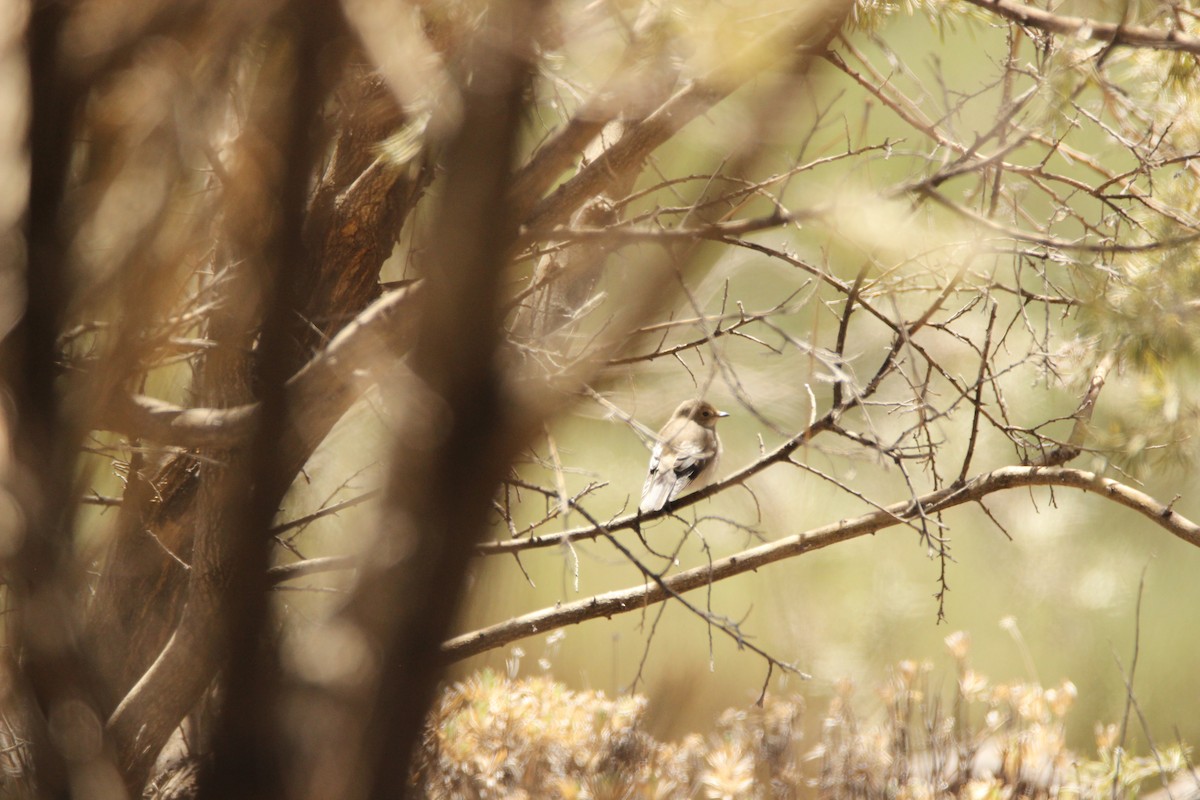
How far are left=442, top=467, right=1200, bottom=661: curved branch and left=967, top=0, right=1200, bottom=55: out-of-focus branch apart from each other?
102 cm

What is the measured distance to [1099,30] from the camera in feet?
5.30

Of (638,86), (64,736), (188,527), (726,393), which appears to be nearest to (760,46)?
(638,86)

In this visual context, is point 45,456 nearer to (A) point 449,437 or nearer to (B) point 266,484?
(B) point 266,484

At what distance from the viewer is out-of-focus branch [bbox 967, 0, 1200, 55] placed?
4.94 feet

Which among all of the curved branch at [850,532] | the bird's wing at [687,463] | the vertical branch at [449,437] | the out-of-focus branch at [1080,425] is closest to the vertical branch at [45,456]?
the vertical branch at [449,437]

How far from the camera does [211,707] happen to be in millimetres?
840

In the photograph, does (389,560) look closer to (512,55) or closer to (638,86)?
(512,55)

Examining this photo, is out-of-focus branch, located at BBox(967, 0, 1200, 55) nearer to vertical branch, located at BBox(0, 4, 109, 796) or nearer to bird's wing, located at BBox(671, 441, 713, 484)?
vertical branch, located at BBox(0, 4, 109, 796)

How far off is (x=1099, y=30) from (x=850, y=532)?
127 cm

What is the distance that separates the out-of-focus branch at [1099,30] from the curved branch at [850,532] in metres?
1.02

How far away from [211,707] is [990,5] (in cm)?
183

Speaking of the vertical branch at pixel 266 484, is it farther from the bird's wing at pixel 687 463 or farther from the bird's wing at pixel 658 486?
the bird's wing at pixel 687 463

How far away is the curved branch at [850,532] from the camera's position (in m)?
2.24

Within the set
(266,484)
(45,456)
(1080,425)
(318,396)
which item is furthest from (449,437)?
(1080,425)
